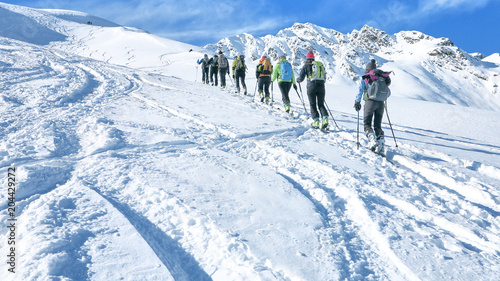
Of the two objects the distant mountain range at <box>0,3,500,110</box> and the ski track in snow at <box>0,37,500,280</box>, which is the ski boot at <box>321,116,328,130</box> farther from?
the distant mountain range at <box>0,3,500,110</box>

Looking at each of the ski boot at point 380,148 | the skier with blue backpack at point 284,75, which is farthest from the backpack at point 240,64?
the ski boot at point 380,148

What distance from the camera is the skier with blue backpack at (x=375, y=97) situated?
5191mm

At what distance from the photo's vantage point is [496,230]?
2811mm

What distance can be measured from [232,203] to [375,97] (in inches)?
145

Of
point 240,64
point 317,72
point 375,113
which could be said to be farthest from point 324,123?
point 240,64

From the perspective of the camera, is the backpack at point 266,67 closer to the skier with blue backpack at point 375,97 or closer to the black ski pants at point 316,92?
the black ski pants at point 316,92

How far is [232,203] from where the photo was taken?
2871 mm

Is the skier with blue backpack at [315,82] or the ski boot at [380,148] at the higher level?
the skier with blue backpack at [315,82]

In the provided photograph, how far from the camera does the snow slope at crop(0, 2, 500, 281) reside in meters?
2.09

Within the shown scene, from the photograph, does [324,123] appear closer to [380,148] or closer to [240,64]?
[380,148]

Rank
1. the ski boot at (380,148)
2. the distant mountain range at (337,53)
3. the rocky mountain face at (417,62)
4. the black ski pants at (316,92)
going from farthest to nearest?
the rocky mountain face at (417,62) < the distant mountain range at (337,53) < the black ski pants at (316,92) < the ski boot at (380,148)

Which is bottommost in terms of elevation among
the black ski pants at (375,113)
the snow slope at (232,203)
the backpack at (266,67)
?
the snow slope at (232,203)

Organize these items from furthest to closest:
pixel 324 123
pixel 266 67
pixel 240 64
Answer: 1. pixel 240 64
2. pixel 266 67
3. pixel 324 123

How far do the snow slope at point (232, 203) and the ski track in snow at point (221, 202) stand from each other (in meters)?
0.01
